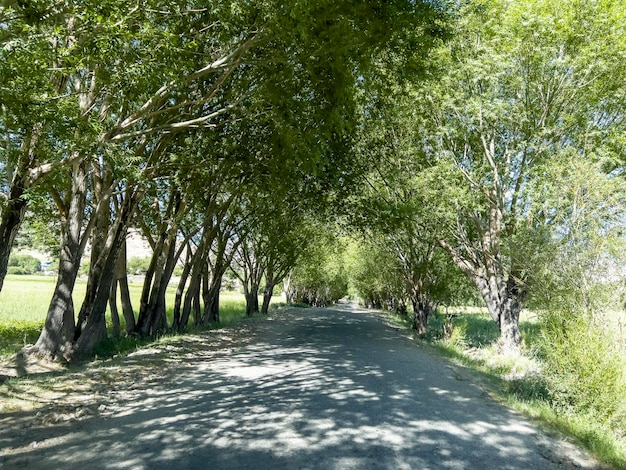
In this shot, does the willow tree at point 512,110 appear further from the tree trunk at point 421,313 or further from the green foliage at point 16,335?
the green foliage at point 16,335

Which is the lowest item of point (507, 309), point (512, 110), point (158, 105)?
point (507, 309)

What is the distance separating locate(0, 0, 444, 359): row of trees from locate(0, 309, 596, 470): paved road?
3.78 meters

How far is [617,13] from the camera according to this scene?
12906mm

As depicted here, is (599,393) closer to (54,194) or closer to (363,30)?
(363,30)

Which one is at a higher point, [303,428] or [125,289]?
[125,289]

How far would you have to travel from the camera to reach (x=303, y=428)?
18.6 ft

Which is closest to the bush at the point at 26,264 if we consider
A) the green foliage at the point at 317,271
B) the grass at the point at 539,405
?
the green foliage at the point at 317,271

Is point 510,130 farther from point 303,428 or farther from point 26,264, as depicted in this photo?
point 26,264

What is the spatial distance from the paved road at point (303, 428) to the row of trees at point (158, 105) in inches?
149

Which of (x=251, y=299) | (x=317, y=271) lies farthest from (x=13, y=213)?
(x=317, y=271)

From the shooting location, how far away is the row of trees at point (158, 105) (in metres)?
6.35

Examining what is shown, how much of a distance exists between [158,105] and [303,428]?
8.13 metres

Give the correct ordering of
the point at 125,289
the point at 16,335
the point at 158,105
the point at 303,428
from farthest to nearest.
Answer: the point at 125,289, the point at 16,335, the point at 158,105, the point at 303,428

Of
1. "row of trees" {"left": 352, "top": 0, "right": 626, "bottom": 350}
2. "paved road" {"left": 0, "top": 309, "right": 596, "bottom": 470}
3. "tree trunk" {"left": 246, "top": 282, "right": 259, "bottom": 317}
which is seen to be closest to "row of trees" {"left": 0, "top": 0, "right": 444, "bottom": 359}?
"row of trees" {"left": 352, "top": 0, "right": 626, "bottom": 350}
